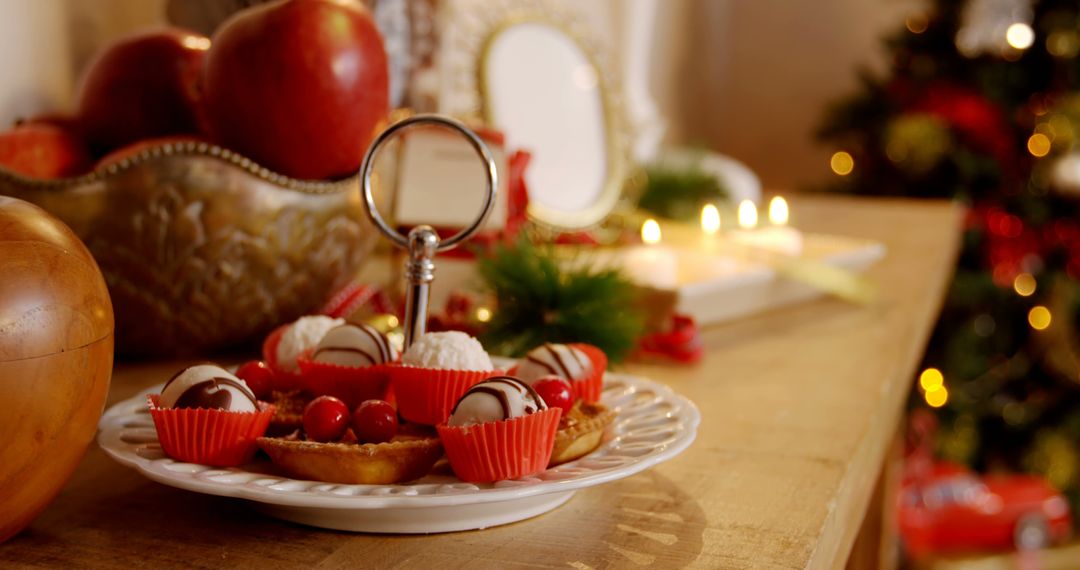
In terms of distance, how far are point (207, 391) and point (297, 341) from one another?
0.35 feet

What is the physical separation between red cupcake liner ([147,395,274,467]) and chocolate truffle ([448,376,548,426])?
0.09 metres

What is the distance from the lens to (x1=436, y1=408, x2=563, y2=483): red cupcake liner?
473 mm

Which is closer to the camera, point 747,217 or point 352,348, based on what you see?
point 352,348

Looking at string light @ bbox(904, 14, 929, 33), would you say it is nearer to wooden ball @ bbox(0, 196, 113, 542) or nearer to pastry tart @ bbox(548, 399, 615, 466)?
pastry tart @ bbox(548, 399, 615, 466)

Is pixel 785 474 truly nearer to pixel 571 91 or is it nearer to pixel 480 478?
pixel 480 478

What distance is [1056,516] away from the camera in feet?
7.96

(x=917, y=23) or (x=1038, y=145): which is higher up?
(x=917, y=23)

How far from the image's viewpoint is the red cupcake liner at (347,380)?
0.54 m

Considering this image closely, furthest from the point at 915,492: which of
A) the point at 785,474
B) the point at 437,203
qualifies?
the point at 785,474

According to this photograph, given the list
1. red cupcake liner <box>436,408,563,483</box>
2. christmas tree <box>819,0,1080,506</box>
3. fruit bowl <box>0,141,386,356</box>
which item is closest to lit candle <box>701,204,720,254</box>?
fruit bowl <box>0,141,386,356</box>

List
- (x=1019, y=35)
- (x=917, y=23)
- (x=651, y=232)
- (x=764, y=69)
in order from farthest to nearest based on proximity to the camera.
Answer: (x=764, y=69) → (x=917, y=23) → (x=1019, y=35) → (x=651, y=232)

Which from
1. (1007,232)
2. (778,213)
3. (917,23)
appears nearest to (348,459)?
(778,213)

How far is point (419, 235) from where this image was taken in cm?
57

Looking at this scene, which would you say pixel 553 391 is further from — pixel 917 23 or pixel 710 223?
pixel 917 23
